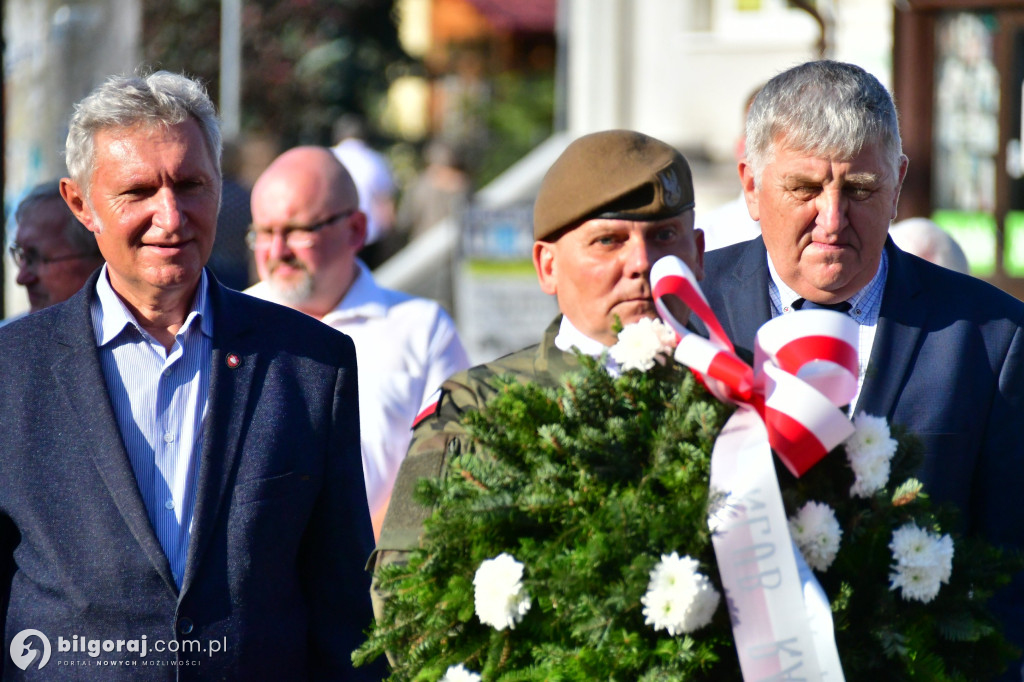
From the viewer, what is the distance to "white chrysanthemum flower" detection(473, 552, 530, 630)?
6.64 ft

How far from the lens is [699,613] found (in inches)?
78.0

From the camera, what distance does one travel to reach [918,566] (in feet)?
6.73

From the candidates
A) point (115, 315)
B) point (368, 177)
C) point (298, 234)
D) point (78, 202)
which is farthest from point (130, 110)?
point (368, 177)

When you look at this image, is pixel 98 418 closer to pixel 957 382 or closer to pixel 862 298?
pixel 862 298

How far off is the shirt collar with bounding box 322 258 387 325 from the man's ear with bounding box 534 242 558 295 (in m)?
1.80

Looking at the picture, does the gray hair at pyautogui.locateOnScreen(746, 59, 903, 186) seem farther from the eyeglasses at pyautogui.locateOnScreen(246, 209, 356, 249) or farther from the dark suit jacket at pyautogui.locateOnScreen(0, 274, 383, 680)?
the eyeglasses at pyautogui.locateOnScreen(246, 209, 356, 249)

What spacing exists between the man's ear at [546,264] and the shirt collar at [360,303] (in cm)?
180

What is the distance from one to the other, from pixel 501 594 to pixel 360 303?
110 inches

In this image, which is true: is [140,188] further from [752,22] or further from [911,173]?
[752,22]

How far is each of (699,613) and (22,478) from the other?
4.76ft

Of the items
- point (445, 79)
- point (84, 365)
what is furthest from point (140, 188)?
point (445, 79)

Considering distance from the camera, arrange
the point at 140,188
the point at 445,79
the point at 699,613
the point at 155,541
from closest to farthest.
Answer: the point at 699,613
the point at 155,541
the point at 140,188
the point at 445,79

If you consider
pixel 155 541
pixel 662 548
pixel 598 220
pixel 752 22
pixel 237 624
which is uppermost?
pixel 752 22

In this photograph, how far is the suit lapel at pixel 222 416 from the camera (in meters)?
2.72
